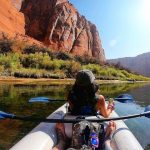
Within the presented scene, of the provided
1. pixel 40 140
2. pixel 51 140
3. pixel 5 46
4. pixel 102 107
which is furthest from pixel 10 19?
pixel 40 140

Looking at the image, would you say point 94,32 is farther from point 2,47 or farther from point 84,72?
point 84,72

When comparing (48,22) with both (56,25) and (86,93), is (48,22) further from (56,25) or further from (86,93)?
(86,93)

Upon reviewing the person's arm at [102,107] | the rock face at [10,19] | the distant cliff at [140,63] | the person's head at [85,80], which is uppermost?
the rock face at [10,19]

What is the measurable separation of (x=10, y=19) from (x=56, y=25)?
12521 mm

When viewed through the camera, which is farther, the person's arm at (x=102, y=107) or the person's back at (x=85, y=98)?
the person's arm at (x=102, y=107)

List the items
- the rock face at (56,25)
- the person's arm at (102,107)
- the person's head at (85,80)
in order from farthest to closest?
the rock face at (56,25) → the person's arm at (102,107) → the person's head at (85,80)

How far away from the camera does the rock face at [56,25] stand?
275 ft

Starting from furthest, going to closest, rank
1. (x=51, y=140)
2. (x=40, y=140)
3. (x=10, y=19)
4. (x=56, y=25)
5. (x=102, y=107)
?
(x=56, y=25) → (x=10, y=19) → (x=102, y=107) → (x=51, y=140) → (x=40, y=140)

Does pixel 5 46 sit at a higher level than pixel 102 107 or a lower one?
higher

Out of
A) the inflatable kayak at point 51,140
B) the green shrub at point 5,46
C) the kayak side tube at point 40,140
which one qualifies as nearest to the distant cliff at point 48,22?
the green shrub at point 5,46

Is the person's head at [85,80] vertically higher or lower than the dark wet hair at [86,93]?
higher

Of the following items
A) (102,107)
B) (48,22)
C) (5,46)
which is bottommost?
(102,107)

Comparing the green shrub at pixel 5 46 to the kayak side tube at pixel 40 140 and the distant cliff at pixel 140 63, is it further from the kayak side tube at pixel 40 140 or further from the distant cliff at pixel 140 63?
the distant cliff at pixel 140 63

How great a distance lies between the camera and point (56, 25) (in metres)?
85.1
